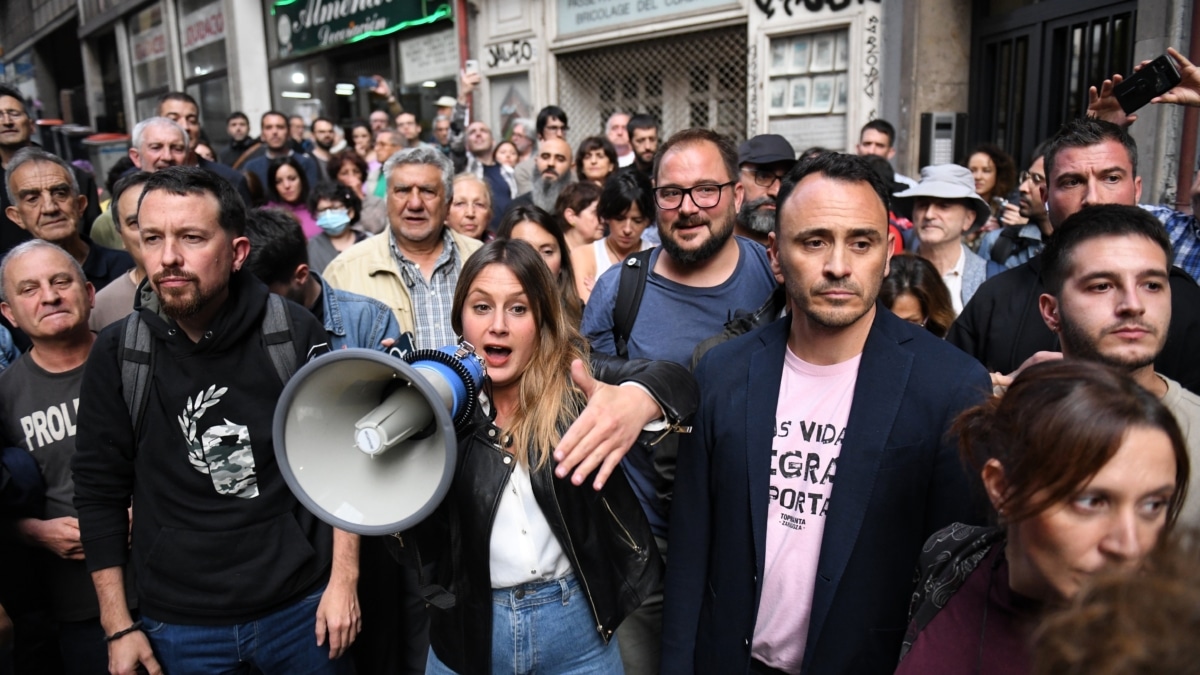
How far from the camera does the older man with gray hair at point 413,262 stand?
3555 millimetres

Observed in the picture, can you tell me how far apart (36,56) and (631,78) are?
79.3 ft

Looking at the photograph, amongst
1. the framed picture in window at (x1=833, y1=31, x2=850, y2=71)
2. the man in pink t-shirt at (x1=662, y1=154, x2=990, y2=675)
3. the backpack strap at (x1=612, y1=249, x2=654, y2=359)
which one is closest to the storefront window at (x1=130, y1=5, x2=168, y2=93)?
the framed picture in window at (x1=833, y1=31, x2=850, y2=71)

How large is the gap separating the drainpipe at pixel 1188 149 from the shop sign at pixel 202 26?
16.1 meters

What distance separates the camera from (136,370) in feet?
7.20

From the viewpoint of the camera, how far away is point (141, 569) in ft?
7.41

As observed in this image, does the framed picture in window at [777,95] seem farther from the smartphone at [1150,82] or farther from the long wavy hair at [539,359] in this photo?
the long wavy hair at [539,359]

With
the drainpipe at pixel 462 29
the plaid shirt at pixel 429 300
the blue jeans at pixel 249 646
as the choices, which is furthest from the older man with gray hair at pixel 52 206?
the drainpipe at pixel 462 29

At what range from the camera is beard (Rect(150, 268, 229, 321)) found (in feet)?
6.94

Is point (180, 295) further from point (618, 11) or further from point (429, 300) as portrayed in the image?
point (618, 11)

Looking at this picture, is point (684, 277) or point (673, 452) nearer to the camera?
point (673, 452)

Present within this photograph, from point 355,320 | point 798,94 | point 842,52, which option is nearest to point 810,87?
point 798,94

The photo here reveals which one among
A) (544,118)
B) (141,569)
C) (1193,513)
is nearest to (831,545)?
(1193,513)

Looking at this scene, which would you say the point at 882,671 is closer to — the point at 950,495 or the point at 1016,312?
the point at 950,495

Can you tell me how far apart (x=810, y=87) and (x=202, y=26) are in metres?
14.3
